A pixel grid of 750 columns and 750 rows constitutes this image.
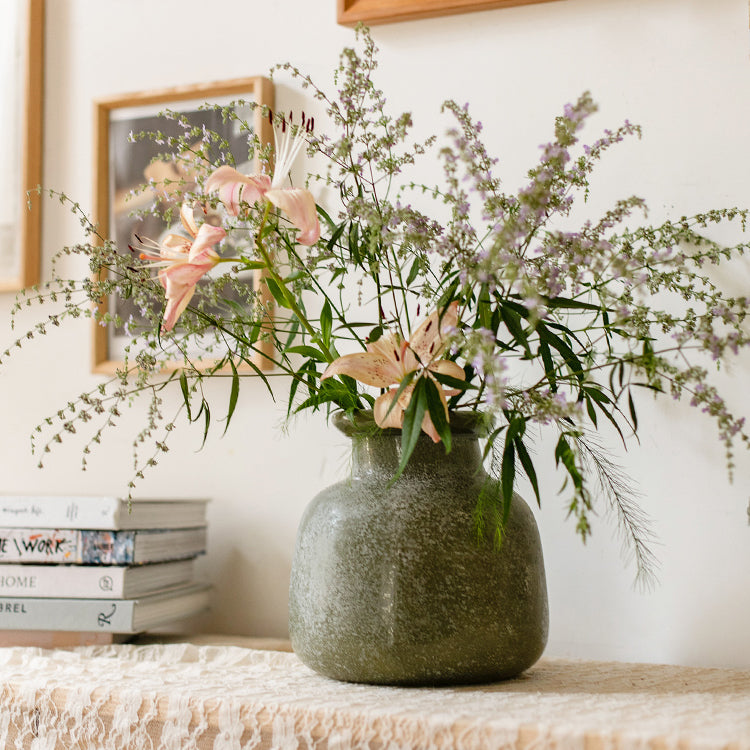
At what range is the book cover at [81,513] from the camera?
866mm

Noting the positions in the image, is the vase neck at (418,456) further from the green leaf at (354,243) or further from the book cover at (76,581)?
the book cover at (76,581)

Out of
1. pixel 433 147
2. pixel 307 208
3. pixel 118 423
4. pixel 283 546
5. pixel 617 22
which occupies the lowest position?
pixel 283 546

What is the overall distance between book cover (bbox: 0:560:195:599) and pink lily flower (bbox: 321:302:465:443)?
0.36 m

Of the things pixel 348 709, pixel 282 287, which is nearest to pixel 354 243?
pixel 282 287

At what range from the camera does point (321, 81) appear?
99cm

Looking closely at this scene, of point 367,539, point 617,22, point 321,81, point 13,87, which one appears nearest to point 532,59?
point 617,22

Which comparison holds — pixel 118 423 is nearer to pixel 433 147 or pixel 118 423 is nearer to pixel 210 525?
pixel 210 525

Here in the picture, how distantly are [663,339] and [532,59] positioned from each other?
33 cm

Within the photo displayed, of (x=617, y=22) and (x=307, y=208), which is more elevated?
(x=617, y=22)

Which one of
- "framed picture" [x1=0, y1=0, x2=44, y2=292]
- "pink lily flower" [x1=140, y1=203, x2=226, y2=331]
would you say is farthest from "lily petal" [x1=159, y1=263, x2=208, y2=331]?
"framed picture" [x1=0, y1=0, x2=44, y2=292]

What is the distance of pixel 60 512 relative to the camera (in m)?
0.88

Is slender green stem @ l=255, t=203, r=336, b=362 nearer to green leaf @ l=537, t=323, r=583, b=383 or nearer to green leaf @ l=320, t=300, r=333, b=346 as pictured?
green leaf @ l=320, t=300, r=333, b=346

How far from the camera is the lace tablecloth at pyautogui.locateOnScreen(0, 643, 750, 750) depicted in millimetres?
536

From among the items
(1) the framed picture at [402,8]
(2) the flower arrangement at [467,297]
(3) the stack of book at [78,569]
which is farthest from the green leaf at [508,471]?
(1) the framed picture at [402,8]
